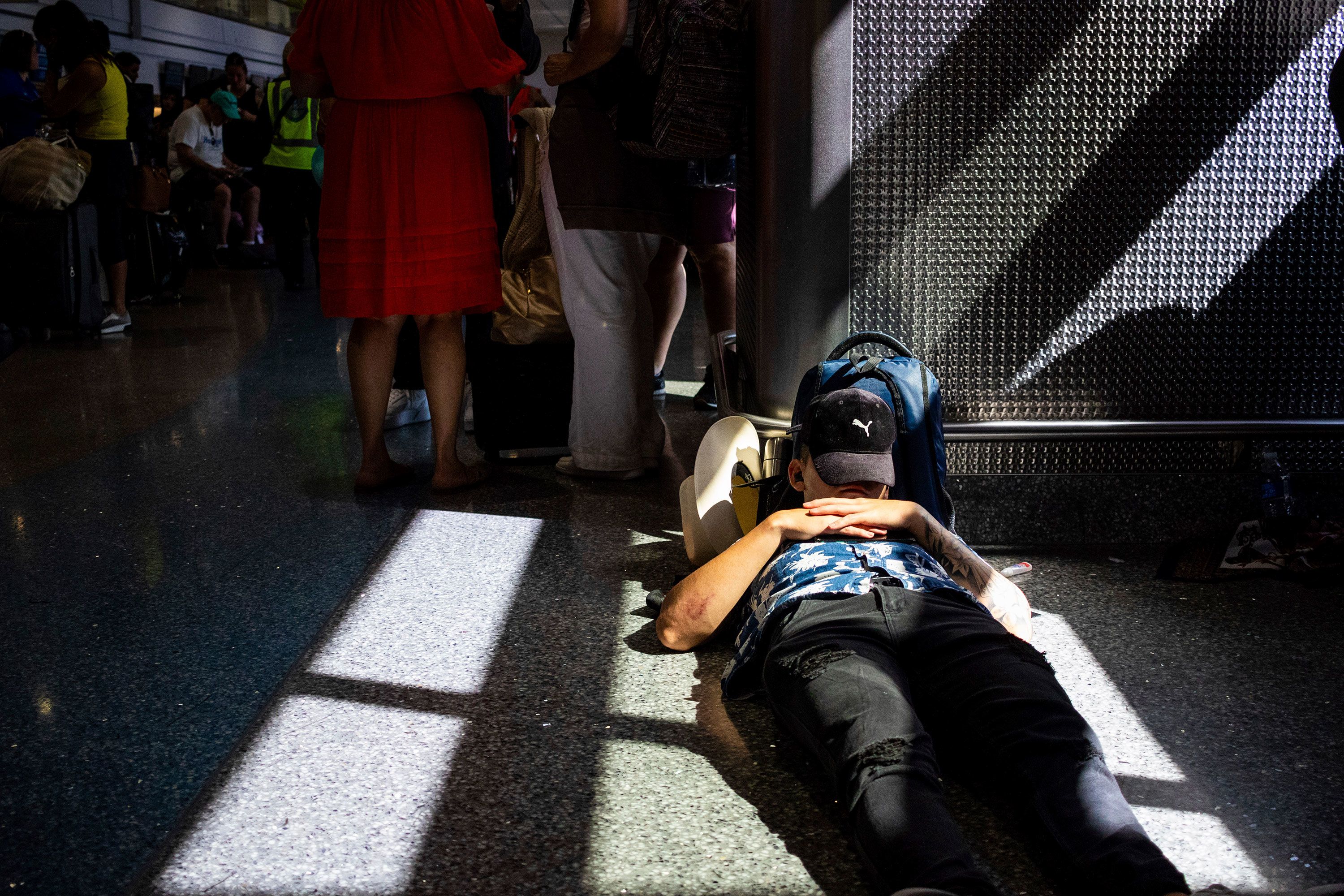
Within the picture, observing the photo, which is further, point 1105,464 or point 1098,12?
point 1105,464


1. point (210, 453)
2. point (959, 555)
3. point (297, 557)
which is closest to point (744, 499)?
point (959, 555)

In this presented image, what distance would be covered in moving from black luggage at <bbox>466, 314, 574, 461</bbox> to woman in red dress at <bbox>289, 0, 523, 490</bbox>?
1.25 feet

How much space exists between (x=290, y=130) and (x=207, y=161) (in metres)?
2.65

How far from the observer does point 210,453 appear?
12.8 ft

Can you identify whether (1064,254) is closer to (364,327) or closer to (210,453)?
(364,327)

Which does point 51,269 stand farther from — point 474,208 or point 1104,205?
point 1104,205

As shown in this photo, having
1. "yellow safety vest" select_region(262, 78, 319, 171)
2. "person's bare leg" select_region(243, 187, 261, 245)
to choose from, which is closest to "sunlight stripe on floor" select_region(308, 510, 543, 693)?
"yellow safety vest" select_region(262, 78, 319, 171)

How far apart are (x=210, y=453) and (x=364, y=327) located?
3.13ft

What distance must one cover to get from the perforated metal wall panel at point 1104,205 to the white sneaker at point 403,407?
7.34ft

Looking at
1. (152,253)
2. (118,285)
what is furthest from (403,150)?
(152,253)

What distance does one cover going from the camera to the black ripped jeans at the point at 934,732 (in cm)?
134

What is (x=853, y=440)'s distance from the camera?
6.69 ft

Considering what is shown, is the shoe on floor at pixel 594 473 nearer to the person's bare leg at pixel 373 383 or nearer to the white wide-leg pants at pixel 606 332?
the white wide-leg pants at pixel 606 332

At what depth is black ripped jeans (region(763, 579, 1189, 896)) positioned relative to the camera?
52.9 inches
